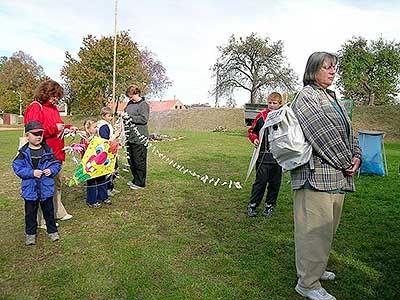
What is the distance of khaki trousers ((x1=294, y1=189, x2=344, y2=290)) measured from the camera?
273cm

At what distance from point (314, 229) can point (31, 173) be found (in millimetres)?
2672

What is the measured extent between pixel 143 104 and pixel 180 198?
66.3 inches

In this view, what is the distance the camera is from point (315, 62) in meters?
2.74

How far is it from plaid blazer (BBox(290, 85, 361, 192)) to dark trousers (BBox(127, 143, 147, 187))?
3940 mm

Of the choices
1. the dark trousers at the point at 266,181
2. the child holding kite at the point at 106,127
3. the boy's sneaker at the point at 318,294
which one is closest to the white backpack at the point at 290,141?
the boy's sneaker at the point at 318,294

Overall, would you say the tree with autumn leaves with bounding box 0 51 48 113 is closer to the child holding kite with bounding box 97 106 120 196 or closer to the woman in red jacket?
the child holding kite with bounding box 97 106 120 196

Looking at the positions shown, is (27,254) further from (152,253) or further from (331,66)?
(331,66)

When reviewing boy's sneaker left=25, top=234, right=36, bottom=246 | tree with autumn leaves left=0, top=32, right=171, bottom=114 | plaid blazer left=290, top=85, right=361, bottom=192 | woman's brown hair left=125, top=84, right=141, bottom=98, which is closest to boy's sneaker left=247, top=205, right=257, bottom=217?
plaid blazer left=290, top=85, right=361, bottom=192

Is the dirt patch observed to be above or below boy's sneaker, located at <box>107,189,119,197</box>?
above

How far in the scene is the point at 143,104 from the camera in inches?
247

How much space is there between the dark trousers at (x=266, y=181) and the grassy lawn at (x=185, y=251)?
26 centimetres

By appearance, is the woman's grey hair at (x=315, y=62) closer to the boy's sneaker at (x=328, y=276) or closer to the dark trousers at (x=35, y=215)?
the boy's sneaker at (x=328, y=276)

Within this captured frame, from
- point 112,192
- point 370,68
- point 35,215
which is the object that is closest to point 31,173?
point 35,215

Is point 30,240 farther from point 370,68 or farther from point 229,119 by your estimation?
point 370,68
